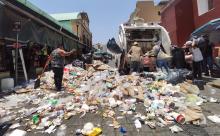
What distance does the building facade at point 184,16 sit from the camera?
24852mm

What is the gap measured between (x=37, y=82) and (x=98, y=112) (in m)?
5.85

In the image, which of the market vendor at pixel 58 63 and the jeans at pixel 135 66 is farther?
the jeans at pixel 135 66

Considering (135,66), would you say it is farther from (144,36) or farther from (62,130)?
(62,130)

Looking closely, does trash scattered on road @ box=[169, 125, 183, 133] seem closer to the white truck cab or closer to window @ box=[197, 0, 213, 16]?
the white truck cab

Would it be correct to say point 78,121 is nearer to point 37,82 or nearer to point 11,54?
point 37,82

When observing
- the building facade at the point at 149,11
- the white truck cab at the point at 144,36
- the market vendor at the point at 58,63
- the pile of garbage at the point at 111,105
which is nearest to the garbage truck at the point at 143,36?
the white truck cab at the point at 144,36

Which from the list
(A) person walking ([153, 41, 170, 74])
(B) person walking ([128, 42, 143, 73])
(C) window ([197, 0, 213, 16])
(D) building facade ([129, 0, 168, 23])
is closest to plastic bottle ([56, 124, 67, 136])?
(B) person walking ([128, 42, 143, 73])

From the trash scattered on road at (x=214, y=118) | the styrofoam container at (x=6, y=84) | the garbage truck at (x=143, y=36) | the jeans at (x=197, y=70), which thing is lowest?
the trash scattered on road at (x=214, y=118)

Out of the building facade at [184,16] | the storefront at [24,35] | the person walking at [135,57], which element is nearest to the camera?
the storefront at [24,35]

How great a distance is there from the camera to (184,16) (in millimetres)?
A: 28797

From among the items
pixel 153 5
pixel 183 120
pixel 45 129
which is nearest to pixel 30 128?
Answer: pixel 45 129

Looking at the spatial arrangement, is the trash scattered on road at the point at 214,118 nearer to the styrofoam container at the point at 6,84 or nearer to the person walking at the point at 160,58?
the person walking at the point at 160,58

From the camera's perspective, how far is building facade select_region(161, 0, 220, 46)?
24852 millimetres

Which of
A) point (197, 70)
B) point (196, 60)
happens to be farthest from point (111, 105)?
point (197, 70)
